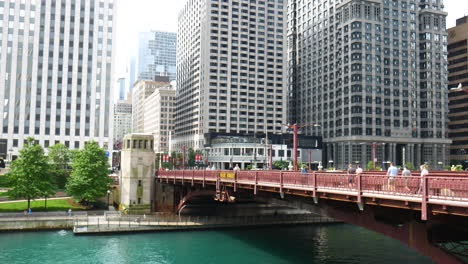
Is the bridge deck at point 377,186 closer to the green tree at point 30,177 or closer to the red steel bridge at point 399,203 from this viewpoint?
the red steel bridge at point 399,203

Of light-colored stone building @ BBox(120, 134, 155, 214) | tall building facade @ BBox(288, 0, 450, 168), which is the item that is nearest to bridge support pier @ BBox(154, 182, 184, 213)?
light-colored stone building @ BBox(120, 134, 155, 214)

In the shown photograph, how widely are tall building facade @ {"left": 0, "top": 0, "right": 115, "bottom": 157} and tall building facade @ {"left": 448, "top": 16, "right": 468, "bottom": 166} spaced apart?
129 meters

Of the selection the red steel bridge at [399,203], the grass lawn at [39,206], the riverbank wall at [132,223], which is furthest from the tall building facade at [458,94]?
the red steel bridge at [399,203]

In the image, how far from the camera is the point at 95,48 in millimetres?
121000

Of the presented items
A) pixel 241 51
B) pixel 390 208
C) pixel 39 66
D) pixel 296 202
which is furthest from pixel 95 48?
pixel 390 208

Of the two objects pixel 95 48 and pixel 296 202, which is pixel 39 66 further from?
pixel 296 202

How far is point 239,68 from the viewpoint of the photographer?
165 m

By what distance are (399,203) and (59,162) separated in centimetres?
8345

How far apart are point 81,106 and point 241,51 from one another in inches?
2727

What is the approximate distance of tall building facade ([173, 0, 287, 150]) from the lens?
16262 centimetres

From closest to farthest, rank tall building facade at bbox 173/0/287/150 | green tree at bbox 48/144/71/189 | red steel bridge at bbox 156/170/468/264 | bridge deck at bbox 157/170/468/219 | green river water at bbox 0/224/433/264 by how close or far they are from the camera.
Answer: bridge deck at bbox 157/170/468/219
red steel bridge at bbox 156/170/468/264
green river water at bbox 0/224/433/264
green tree at bbox 48/144/71/189
tall building facade at bbox 173/0/287/150

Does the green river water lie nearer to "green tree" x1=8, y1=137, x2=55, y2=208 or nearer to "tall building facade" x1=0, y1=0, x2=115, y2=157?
"green tree" x1=8, y1=137, x2=55, y2=208

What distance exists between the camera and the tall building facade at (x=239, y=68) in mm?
162625

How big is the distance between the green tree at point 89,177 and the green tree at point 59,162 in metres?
14.5
